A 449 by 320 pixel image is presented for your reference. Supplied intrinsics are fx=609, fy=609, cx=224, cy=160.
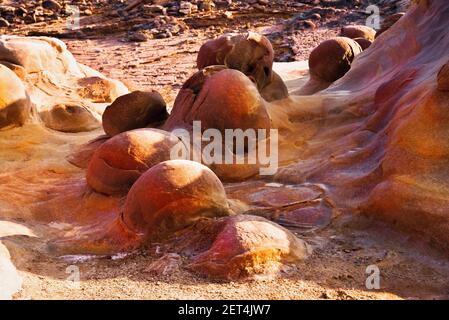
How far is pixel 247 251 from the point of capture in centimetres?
354

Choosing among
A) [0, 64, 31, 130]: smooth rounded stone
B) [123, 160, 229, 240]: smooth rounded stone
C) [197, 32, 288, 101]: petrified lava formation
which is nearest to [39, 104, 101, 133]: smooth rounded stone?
[0, 64, 31, 130]: smooth rounded stone

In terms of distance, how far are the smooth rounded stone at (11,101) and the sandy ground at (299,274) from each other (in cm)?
250

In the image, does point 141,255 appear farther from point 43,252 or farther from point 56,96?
point 56,96

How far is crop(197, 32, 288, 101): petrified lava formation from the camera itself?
21.1 ft

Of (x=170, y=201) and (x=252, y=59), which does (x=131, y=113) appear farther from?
(x=170, y=201)

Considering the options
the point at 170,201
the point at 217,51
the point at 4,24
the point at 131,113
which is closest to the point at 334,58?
the point at 217,51

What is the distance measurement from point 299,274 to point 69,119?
4581 millimetres

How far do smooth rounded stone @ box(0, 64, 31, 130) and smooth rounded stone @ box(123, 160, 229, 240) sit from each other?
294 centimetres

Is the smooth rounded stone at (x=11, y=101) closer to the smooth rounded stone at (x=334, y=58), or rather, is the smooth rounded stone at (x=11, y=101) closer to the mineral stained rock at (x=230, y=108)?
the mineral stained rock at (x=230, y=108)

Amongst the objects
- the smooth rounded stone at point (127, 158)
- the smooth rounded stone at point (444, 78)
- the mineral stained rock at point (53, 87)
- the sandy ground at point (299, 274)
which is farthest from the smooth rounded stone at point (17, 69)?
the smooth rounded stone at point (444, 78)

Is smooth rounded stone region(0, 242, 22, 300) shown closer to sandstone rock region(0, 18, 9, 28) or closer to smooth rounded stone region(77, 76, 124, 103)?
smooth rounded stone region(77, 76, 124, 103)

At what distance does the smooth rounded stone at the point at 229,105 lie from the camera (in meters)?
5.45

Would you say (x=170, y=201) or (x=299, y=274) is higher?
(x=170, y=201)
